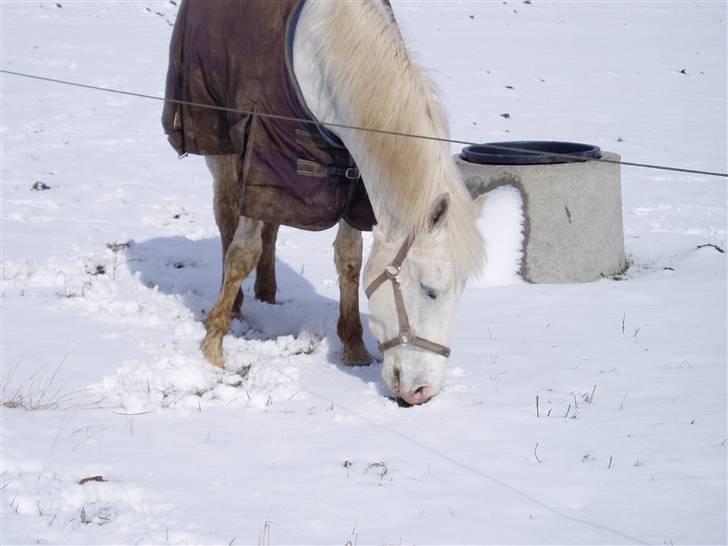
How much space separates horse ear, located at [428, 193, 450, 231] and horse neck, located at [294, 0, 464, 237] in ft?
0.11

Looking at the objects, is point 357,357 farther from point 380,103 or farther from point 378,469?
point 380,103

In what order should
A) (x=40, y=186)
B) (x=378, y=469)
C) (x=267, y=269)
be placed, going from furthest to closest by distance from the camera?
(x=40, y=186) < (x=267, y=269) < (x=378, y=469)

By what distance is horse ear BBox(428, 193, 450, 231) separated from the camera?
3306 millimetres

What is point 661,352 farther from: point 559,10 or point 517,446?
point 559,10

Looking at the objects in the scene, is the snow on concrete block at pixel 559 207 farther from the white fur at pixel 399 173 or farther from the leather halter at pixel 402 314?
the leather halter at pixel 402 314

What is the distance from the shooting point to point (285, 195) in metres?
3.84

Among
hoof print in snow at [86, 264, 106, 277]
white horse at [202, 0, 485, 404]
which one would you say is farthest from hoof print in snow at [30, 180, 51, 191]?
white horse at [202, 0, 485, 404]

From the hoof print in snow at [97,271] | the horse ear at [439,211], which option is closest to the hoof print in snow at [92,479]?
the horse ear at [439,211]

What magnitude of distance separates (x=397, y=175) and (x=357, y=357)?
3.97 feet

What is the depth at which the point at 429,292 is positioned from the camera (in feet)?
11.4

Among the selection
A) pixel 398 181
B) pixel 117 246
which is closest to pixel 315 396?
pixel 398 181

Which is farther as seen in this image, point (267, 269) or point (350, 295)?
point (267, 269)

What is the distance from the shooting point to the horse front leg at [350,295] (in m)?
4.32

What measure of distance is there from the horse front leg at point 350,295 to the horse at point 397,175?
65cm
